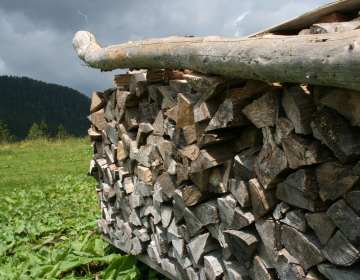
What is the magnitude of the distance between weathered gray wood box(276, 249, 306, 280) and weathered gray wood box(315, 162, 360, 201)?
41cm

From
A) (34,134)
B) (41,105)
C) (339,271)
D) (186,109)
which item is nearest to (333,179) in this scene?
(339,271)

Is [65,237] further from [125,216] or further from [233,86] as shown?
[233,86]

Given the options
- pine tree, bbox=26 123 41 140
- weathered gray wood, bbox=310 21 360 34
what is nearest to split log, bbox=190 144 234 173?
weathered gray wood, bbox=310 21 360 34

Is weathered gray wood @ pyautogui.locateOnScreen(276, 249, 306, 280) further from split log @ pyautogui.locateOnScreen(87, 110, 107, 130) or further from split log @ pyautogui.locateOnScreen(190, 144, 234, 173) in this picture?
split log @ pyautogui.locateOnScreen(87, 110, 107, 130)

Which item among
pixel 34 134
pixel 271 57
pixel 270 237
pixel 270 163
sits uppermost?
pixel 271 57

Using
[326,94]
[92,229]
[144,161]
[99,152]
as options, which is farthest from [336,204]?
[92,229]

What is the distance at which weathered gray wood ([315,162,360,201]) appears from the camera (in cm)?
128

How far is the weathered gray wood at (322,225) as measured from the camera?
138 centimetres

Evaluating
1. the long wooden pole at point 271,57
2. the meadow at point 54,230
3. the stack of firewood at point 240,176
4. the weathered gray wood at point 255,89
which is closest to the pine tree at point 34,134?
the meadow at point 54,230

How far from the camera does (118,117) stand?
11.1 ft

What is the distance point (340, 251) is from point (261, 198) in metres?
0.46

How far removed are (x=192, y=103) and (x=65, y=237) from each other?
338 centimetres

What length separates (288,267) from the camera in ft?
5.20

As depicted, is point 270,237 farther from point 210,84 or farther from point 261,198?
point 210,84
